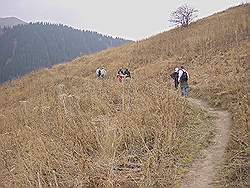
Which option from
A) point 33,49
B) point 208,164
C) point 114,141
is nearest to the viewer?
point 114,141

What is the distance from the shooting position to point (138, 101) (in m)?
6.62

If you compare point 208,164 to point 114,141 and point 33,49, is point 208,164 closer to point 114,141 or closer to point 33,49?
point 114,141

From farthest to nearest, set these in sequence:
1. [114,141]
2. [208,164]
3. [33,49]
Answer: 1. [33,49]
2. [208,164]
3. [114,141]

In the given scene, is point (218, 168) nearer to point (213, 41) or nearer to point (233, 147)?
point (233, 147)

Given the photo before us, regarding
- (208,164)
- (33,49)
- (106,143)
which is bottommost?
(208,164)

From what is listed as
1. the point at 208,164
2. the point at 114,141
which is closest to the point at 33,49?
the point at 208,164

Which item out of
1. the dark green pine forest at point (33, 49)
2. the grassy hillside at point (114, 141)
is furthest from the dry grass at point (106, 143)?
the dark green pine forest at point (33, 49)

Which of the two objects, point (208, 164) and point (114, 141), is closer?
point (114, 141)

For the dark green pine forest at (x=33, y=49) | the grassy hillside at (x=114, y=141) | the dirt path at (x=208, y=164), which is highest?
the dark green pine forest at (x=33, y=49)

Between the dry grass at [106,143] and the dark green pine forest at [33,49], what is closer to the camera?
the dry grass at [106,143]

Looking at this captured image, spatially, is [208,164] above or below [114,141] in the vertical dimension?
below

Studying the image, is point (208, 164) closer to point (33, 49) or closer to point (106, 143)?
point (106, 143)

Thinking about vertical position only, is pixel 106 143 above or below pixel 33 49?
below

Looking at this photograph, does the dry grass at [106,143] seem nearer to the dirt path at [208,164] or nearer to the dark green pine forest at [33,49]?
the dirt path at [208,164]
